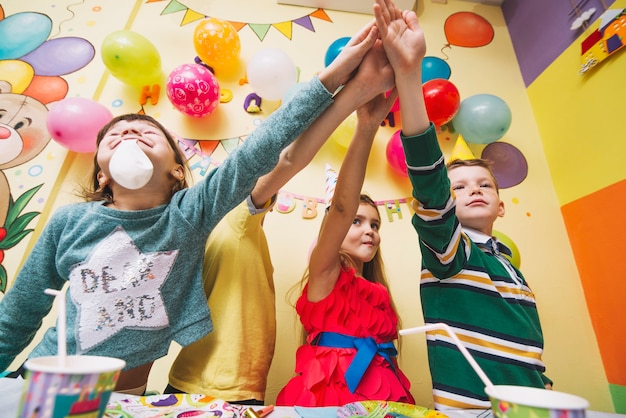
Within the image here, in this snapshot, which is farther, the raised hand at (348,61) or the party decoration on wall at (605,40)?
the party decoration on wall at (605,40)

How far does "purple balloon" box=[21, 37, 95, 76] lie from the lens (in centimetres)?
158

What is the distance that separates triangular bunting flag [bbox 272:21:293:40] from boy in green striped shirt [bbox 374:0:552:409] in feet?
3.72

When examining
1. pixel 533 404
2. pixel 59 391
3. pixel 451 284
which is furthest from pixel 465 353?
pixel 451 284

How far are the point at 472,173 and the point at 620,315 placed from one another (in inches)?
32.7

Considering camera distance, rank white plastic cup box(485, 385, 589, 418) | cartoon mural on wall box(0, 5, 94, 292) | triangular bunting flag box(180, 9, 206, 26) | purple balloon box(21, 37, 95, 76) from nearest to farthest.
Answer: white plastic cup box(485, 385, 589, 418), cartoon mural on wall box(0, 5, 94, 292), purple balloon box(21, 37, 95, 76), triangular bunting flag box(180, 9, 206, 26)

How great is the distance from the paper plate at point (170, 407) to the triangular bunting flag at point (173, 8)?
1.85 meters

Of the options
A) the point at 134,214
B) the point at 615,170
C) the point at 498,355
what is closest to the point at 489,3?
the point at 615,170

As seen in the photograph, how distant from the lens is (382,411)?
54cm

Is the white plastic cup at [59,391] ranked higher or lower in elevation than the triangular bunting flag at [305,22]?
lower

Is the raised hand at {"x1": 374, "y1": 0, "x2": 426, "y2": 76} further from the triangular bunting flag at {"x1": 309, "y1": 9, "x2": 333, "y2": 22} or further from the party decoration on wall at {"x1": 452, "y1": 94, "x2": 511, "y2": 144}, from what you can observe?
the triangular bunting flag at {"x1": 309, "y1": 9, "x2": 333, "y2": 22}

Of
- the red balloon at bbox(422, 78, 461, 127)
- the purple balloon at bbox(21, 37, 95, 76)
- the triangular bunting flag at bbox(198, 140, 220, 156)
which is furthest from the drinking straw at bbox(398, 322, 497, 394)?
the purple balloon at bbox(21, 37, 95, 76)

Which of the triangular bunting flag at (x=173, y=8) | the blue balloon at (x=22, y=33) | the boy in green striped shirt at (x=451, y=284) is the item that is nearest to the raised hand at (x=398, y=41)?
the boy in green striped shirt at (x=451, y=284)

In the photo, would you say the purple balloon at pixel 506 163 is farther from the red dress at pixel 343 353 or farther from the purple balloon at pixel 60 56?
the purple balloon at pixel 60 56

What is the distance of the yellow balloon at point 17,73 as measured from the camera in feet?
4.99
